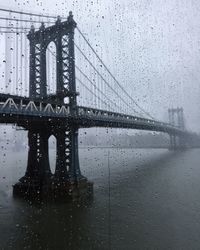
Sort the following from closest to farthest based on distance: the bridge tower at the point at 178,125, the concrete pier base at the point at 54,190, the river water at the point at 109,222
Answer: the river water at the point at 109,222, the concrete pier base at the point at 54,190, the bridge tower at the point at 178,125

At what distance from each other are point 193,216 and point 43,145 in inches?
644

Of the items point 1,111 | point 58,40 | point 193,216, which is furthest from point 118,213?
point 58,40

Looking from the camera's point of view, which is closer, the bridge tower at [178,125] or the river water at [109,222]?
the river water at [109,222]

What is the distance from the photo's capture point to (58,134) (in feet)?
89.6

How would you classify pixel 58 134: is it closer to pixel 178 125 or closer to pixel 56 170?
pixel 56 170

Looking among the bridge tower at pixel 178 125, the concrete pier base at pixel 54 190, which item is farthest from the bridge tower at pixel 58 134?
the bridge tower at pixel 178 125

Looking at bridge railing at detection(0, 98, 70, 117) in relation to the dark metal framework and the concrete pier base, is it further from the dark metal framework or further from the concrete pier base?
the concrete pier base

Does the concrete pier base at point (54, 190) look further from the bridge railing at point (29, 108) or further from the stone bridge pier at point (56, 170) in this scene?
the bridge railing at point (29, 108)

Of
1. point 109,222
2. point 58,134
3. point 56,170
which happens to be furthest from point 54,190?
point 109,222

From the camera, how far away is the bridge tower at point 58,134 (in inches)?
1029

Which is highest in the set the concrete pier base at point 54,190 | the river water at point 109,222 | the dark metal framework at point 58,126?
the dark metal framework at point 58,126

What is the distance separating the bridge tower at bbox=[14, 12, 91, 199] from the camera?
26.1 meters

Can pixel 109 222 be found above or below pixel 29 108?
below

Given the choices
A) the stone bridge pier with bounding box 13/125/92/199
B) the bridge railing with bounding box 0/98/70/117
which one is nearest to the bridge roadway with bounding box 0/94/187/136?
the bridge railing with bounding box 0/98/70/117
